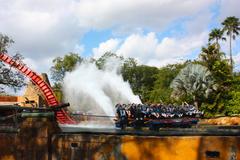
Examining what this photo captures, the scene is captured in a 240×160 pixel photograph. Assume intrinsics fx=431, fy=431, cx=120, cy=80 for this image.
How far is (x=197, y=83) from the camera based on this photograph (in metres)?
44.6

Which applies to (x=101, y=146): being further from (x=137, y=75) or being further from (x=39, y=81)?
(x=137, y=75)

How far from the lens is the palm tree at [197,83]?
44.5 meters

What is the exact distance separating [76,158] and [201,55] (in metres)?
39.0

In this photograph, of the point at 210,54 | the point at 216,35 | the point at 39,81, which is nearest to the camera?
the point at 39,81

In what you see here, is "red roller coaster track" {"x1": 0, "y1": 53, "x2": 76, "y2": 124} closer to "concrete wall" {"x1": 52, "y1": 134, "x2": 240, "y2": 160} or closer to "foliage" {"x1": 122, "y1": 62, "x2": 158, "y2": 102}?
"concrete wall" {"x1": 52, "y1": 134, "x2": 240, "y2": 160}

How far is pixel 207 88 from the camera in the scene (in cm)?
4434

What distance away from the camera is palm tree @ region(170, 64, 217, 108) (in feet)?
146

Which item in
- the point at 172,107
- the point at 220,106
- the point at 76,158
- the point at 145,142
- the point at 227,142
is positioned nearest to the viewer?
the point at 227,142

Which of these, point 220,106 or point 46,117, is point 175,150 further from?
point 220,106

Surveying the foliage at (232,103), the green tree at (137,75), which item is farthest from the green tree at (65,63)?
the foliage at (232,103)

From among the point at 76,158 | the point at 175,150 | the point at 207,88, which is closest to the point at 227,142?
the point at 175,150

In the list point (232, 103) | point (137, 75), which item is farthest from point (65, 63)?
point (232, 103)

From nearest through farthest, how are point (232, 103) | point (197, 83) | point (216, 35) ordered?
point (232, 103)
point (197, 83)
point (216, 35)

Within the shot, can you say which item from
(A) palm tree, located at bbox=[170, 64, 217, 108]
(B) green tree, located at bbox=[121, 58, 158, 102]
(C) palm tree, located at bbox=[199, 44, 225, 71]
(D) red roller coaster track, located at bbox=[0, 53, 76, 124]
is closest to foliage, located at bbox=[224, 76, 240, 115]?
(A) palm tree, located at bbox=[170, 64, 217, 108]
